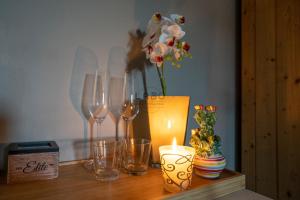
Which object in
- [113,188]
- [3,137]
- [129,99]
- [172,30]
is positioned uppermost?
[172,30]

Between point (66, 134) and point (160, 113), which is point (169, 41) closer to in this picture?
point (160, 113)

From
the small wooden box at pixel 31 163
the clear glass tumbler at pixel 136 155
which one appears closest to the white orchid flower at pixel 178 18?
the clear glass tumbler at pixel 136 155

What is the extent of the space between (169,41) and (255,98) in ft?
2.50

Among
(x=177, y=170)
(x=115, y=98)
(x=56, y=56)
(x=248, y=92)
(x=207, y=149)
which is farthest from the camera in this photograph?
(x=248, y=92)

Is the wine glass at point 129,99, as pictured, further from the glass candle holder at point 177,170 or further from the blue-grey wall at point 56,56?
the glass candle holder at point 177,170

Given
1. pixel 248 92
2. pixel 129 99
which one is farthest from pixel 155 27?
pixel 248 92

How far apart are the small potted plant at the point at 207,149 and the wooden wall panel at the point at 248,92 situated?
0.69 metres

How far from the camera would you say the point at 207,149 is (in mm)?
768

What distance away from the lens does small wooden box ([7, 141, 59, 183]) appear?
695 mm

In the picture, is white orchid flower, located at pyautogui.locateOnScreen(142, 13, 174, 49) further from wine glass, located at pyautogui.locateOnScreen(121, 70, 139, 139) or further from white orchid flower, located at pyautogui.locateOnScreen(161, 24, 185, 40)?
wine glass, located at pyautogui.locateOnScreen(121, 70, 139, 139)

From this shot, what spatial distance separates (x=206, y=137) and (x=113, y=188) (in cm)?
34

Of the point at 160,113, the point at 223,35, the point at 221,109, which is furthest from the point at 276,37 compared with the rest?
the point at 160,113

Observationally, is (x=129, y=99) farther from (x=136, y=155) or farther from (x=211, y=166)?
(x=211, y=166)

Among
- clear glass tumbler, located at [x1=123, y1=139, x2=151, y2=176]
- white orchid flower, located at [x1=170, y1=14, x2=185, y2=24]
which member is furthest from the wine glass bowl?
white orchid flower, located at [x1=170, y1=14, x2=185, y2=24]
